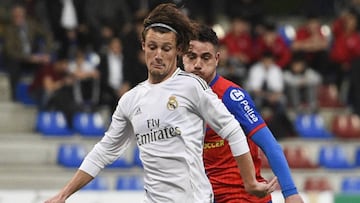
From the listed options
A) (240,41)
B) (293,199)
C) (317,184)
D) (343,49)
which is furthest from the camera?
(343,49)

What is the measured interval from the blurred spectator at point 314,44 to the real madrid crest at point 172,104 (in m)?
10.3

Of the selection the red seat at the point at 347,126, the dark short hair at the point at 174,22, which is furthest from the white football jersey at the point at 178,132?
the red seat at the point at 347,126

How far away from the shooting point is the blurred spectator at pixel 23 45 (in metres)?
14.6

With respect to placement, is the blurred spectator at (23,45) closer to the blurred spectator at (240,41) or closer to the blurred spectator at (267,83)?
the blurred spectator at (240,41)

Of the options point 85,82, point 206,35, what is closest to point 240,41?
point 85,82

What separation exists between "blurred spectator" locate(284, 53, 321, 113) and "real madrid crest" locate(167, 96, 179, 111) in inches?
385

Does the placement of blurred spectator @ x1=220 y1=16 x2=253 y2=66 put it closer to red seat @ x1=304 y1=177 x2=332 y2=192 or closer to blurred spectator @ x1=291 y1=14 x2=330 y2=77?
blurred spectator @ x1=291 y1=14 x2=330 y2=77

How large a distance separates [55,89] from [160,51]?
932 cm

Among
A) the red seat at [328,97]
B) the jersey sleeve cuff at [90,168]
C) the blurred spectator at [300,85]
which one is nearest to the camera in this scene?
the jersey sleeve cuff at [90,168]

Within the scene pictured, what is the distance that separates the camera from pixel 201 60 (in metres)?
5.89

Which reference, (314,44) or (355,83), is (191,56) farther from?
(314,44)

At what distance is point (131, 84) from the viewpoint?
46.8ft

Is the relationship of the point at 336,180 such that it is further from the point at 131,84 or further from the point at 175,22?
the point at 175,22

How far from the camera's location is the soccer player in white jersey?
5.23m
